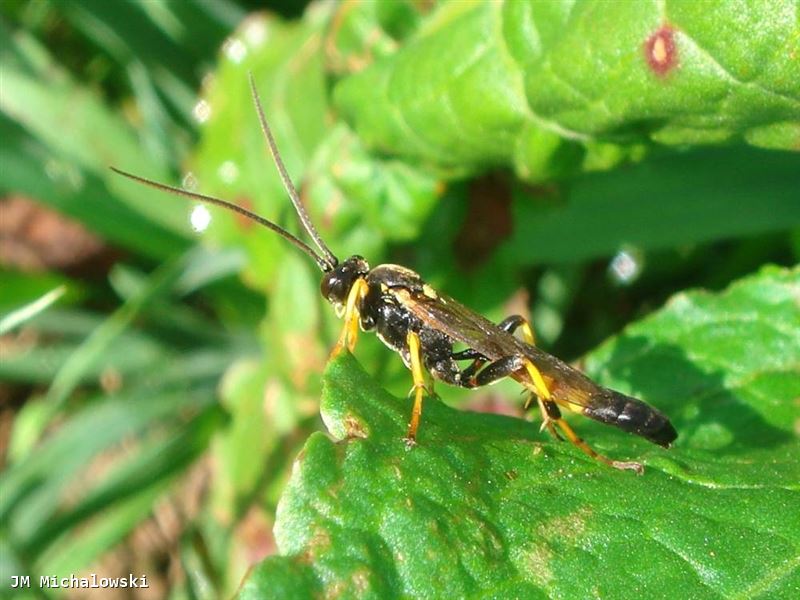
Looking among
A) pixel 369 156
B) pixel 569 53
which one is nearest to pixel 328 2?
pixel 369 156

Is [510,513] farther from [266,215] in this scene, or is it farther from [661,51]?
[266,215]

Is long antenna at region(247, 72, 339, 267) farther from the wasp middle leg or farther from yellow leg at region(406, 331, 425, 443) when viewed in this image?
the wasp middle leg

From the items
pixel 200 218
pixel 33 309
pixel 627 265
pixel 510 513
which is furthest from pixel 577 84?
pixel 200 218

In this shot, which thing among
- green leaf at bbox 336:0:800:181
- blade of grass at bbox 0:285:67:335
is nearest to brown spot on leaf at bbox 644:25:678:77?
green leaf at bbox 336:0:800:181

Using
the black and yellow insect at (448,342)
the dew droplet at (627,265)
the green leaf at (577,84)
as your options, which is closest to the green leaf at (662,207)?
the dew droplet at (627,265)

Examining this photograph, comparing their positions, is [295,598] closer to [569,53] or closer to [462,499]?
[462,499]
